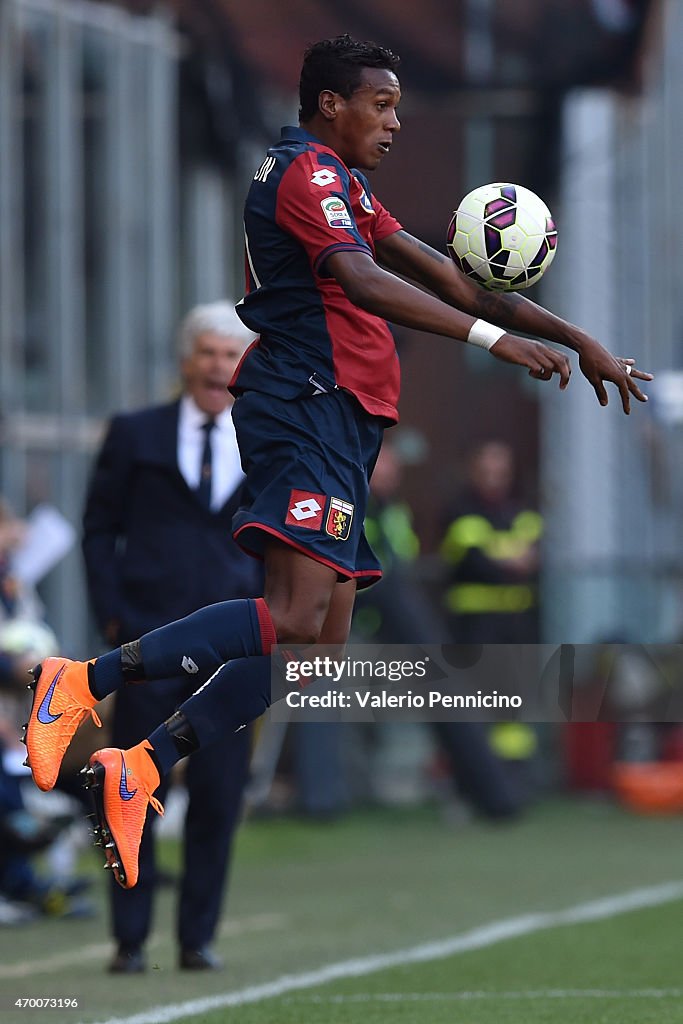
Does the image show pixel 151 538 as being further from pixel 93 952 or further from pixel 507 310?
pixel 507 310

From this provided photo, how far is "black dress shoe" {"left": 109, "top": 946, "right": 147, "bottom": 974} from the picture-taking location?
6496mm

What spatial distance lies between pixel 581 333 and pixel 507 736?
28.1 ft

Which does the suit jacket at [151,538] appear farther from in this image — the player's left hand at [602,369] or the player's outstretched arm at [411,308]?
the player's left hand at [602,369]

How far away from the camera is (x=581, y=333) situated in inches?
198

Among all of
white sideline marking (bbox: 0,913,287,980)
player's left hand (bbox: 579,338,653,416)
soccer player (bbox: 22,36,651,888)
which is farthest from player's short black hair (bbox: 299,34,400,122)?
white sideline marking (bbox: 0,913,287,980)

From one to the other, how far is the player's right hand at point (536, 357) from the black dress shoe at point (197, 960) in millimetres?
2627

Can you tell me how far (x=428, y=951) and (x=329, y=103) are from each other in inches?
130

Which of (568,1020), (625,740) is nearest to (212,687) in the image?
(568,1020)

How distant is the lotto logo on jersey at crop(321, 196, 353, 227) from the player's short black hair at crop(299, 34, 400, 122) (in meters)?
0.33

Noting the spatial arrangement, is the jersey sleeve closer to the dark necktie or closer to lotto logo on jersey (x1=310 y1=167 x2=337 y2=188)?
A: lotto logo on jersey (x1=310 y1=167 x2=337 y2=188)

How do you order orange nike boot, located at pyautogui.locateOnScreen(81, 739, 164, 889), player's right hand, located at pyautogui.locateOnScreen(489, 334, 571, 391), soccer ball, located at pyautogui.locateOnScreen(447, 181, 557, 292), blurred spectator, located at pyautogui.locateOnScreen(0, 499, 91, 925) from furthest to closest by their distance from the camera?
1. blurred spectator, located at pyautogui.locateOnScreen(0, 499, 91, 925)
2. soccer ball, located at pyautogui.locateOnScreen(447, 181, 557, 292)
3. orange nike boot, located at pyautogui.locateOnScreen(81, 739, 164, 889)
4. player's right hand, located at pyautogui.locateOnScreen(489, 334, 571, 391)

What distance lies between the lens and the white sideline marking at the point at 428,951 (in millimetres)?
5684

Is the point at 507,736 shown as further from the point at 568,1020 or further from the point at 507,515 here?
the point at 568,1020

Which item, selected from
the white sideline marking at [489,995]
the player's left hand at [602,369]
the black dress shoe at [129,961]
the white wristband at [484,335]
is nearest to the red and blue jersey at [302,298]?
the white wristband at [484,335]
